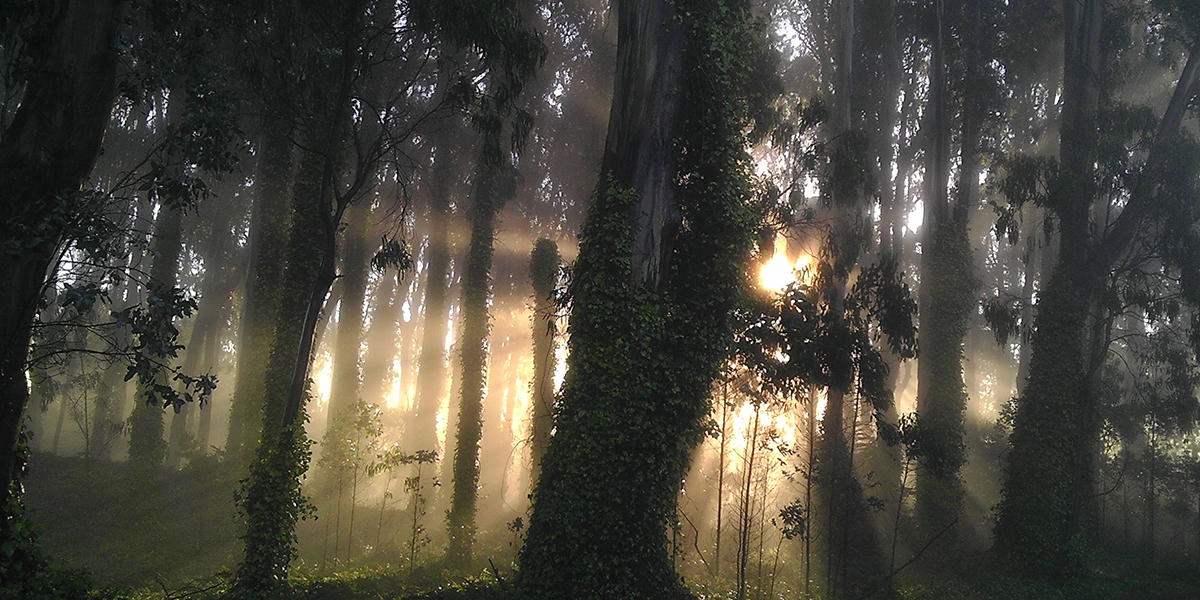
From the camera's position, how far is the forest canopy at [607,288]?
9227 millimetres

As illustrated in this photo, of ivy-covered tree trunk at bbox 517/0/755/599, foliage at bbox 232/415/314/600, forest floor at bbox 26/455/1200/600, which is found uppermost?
ivy-covered tree trunk at bbox 517/0/755/599

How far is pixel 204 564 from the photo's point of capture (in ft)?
49.7

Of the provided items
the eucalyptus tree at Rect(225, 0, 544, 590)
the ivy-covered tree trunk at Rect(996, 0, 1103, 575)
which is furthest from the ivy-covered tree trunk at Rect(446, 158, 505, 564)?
the ivy-covered tree trunk at Rect(996, 0, 1103, 575)

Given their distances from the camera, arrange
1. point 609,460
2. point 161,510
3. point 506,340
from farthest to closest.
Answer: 1. point 506,340
2. point 161,510
3. point 609,460

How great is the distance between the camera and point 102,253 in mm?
7445

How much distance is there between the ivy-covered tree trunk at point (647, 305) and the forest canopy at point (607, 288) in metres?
0.06

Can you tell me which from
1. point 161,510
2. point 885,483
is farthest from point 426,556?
point 885,483

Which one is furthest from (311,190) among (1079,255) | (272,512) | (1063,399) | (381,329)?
(381,329)

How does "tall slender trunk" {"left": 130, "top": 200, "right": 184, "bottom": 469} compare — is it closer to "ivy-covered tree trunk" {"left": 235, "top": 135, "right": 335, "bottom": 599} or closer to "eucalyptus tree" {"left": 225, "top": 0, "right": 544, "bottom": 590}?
"eucalyptus tree" {"left": 225, "top": 0, "right": 544, "bottom": 590}

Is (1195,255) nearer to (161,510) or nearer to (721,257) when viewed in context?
(721,257)

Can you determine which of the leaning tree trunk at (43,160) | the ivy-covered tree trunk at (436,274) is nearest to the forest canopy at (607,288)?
the leaning tree trunk at (43,160)

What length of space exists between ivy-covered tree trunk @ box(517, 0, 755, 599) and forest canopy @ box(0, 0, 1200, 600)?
58 millimetres

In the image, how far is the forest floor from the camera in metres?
12.9

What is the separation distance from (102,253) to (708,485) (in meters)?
18.9
